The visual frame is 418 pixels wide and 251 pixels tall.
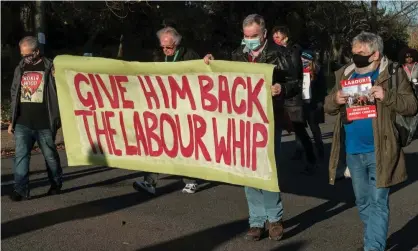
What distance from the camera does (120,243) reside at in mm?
5695

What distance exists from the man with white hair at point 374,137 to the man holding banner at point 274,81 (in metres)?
0.43

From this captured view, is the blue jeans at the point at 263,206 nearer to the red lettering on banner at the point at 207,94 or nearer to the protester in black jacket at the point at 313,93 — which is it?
the red lettering on banner at the point at 207,94

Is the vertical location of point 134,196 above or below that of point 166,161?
below

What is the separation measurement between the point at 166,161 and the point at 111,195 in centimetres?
191

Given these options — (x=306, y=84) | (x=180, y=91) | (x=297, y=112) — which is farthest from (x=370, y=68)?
(x=306, y=84)

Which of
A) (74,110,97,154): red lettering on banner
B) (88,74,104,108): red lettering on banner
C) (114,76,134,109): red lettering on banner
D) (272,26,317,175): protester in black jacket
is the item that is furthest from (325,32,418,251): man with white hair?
(272,26,317,175): protester in black jacket

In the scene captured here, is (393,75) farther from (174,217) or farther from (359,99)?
(174,217)

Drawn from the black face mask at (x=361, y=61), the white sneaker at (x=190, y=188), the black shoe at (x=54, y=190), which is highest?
the black face mask at (x=361, y=61)

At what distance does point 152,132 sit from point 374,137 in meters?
1.97

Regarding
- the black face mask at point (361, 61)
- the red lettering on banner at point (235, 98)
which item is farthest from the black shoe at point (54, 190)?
the black face mask at point (361, 61)

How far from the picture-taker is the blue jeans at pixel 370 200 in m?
5.12

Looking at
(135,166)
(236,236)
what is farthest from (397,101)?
(135,166)

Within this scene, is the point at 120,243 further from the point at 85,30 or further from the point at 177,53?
the point at 85,30

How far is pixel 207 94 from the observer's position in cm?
564
